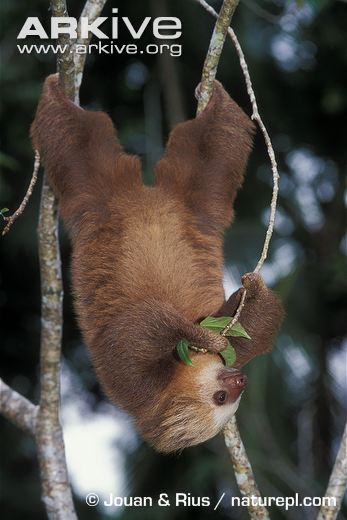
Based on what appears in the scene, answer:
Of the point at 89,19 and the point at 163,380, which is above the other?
the point at 89,19

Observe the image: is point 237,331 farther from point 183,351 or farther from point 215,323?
point 183,351

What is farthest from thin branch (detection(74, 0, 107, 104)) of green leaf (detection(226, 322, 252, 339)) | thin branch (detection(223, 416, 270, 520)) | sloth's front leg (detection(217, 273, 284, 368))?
thin branch (detection(223, 416, 270, 520))

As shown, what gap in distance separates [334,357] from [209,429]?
946 cm

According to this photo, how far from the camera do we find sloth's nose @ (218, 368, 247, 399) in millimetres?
8039

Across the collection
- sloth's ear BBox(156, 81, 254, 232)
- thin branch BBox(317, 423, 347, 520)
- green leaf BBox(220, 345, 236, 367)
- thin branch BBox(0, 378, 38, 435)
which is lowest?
thin branch BBox(317, 423, 347, 520)

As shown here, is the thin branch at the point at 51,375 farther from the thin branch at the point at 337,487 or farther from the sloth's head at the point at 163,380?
the thin branch at the point at 337,487

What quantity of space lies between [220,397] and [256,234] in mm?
7754

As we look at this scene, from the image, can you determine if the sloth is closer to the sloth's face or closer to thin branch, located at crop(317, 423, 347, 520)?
the sloth's face

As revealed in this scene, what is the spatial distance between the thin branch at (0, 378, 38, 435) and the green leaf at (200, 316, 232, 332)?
2537mm

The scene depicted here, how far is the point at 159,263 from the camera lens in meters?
8.51

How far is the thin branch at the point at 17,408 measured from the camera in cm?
952

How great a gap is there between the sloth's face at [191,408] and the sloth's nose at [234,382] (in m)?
0.04

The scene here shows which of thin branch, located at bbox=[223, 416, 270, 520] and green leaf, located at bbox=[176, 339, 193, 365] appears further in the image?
thin branch, located at bbox=[223, 416, 270, 520]

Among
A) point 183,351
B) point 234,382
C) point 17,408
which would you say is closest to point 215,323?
point 183,351
